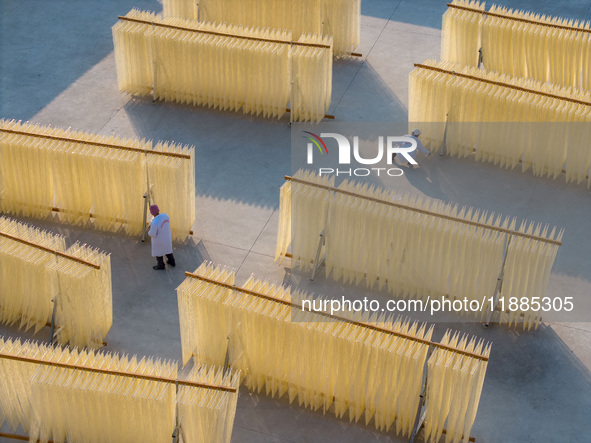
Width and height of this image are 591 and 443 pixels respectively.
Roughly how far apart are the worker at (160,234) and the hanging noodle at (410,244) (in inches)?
74.0

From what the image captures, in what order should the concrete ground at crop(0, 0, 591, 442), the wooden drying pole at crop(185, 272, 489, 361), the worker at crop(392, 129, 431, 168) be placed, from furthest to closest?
1. the worker at crop(392, 129, 431, 168)
2. the concrete ground at crop(0, 0, 591, 442)
3. the wooden drying pole at crop(185, 272, 489, 361)

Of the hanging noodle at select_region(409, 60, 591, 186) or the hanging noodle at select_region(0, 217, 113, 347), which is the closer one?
the hanging noodle at select_region(0, 217, 113, 347)

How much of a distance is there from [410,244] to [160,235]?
4129 mm

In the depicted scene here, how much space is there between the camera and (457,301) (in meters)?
15.6

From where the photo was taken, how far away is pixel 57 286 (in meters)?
14.5

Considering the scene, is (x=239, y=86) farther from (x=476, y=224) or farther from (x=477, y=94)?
(x=476, y=224)

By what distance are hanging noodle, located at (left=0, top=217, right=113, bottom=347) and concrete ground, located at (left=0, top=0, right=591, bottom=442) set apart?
1.76 ft

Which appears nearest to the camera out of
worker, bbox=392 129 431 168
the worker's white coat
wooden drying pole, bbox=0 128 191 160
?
the worker's white coat

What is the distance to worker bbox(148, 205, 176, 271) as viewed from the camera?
52.3 ft

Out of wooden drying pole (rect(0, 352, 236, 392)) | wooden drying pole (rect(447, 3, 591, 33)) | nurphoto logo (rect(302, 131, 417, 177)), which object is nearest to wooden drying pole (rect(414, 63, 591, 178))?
nurphoto logo (rect(302, 131, 417, 177))

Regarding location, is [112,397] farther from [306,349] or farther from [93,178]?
[93,178]

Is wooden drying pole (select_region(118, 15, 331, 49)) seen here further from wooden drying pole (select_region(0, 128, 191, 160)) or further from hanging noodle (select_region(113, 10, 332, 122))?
wooden drying pole (select_region(0, 128, 191, 160))

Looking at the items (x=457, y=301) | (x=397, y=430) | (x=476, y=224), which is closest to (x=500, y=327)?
(x=457, y=301)

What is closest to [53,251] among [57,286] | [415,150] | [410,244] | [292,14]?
[57,286]
